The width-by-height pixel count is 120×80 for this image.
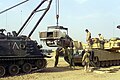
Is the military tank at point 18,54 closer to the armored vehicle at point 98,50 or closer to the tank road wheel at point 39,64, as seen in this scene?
the tank road wheel at point 39,64

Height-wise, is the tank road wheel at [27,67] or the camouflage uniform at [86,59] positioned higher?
the camouflage uniform at [86,59]

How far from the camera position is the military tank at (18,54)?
1786 cm

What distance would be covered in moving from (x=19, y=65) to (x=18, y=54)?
65 centimetres

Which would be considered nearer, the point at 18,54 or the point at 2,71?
the point at 2,71

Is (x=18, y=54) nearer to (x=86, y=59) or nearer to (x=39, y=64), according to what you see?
(x=39, y=64)

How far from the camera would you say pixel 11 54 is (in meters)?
18.1

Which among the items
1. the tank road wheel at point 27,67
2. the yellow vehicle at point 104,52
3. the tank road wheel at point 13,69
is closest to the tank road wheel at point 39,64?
the tank road wheel at point 27,67

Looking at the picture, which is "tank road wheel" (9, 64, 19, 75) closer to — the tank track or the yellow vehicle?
the tank track

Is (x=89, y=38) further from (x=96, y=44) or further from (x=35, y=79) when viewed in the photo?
(x=35, y=79)

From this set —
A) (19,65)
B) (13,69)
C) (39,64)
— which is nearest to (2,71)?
(13,69)

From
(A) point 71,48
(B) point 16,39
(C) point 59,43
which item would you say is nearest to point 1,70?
(B) point 16,39

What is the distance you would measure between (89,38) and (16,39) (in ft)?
18.9

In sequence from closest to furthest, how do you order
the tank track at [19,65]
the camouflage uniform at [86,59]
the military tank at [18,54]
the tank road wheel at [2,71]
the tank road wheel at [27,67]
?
the tank road wheel at [2,71] < the tank track at [19,65] < the military tank at [18,54] < the tank road wheel at [27,67] < the camouflage uniform at [86,59]

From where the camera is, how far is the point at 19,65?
18.5m
